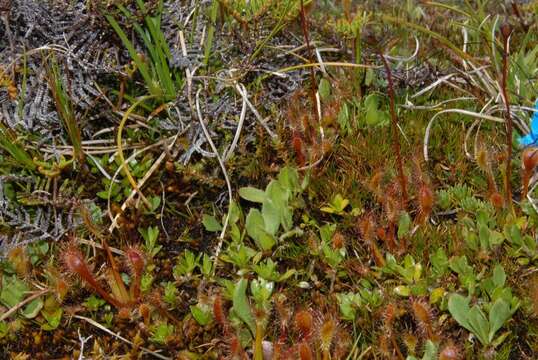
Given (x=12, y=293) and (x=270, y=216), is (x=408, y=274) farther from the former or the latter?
(x=12, y=293)

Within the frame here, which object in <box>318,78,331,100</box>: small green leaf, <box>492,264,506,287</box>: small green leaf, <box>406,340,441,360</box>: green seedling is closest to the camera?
<box>406,340,441,360</box>: green seedling

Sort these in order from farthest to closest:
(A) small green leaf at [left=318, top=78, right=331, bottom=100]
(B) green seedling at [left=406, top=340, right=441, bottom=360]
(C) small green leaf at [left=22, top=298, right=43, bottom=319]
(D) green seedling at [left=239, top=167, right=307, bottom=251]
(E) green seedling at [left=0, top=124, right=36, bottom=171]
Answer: (A) small green leaf at [left=318, top=78, right=331, bottom=100]
(E) green seedling at [left=0, top=124, right=36, bottom=171]
(D) green seedling at [left=239, top=167, right=307, bottom=251]
(C) small green leaf at [left=22, top=298, right=43, bottom=319]
(B) green seedling at [left=406, top=340, right=441, bottom=360]

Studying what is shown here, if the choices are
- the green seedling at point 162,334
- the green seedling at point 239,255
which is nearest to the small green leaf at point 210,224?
the green seedling at point 239,255

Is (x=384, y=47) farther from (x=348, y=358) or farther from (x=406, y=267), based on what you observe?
(x=348, y=358)

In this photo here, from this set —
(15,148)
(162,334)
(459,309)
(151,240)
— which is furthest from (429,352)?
(15,148)

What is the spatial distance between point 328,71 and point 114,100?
812 mm

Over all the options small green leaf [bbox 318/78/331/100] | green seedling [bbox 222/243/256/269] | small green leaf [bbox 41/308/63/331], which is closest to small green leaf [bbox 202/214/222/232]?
green seedling [bbox 222/243/256/269]

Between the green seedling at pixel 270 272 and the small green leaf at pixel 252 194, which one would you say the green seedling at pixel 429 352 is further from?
the small green leaf at pixel 252 194

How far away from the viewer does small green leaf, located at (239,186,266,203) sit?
2.31 meters

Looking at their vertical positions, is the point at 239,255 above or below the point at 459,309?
above

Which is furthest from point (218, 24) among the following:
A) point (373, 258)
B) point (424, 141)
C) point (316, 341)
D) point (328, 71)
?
point (316, 341)

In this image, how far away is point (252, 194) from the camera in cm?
232

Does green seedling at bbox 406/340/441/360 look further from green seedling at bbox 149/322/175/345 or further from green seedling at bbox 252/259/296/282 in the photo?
green seedling at bbox 149/322/175/345

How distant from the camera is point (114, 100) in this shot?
2619mm
